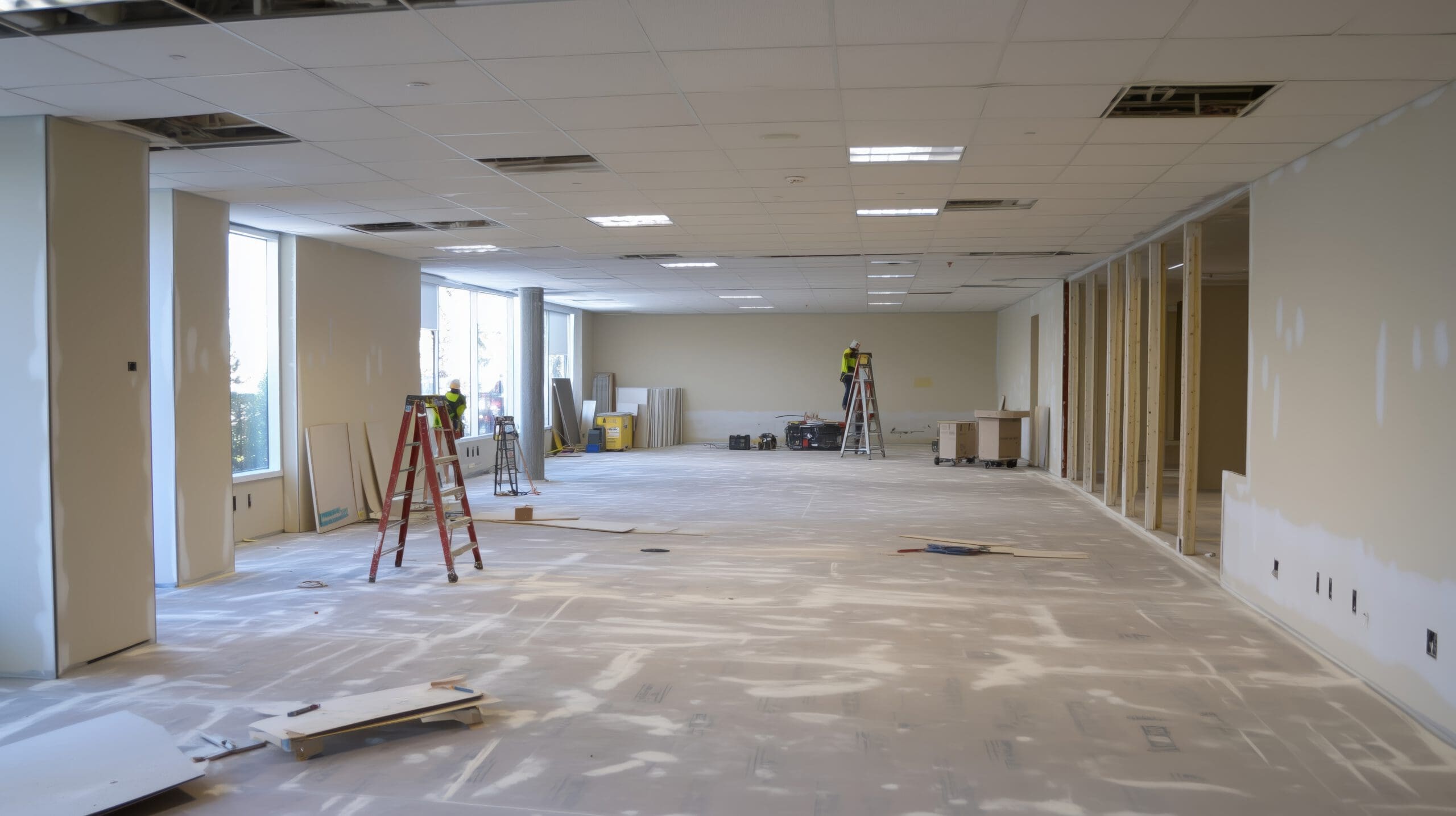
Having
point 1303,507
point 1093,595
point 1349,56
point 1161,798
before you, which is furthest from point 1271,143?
point 1161,798

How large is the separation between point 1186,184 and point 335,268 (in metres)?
7.36

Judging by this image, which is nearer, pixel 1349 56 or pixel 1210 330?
pixel 1349 56

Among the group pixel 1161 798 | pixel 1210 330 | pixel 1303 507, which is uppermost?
pixel 1210 330

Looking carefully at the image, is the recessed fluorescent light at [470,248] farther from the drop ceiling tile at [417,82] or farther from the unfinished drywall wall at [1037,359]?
the unfinished drywall wall at [1037,359]

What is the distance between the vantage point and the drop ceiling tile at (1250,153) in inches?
197

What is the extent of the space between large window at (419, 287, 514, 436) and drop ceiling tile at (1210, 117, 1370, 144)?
1027 cm

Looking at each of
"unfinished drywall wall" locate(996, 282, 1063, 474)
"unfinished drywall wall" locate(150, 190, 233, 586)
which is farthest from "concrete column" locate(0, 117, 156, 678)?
"unfinished drywall wall" locate(996, 282, 1063, 474)

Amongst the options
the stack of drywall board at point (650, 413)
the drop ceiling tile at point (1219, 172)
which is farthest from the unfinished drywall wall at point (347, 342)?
the stack of drywall board at point (650, 413)

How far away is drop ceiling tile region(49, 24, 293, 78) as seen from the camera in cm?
353

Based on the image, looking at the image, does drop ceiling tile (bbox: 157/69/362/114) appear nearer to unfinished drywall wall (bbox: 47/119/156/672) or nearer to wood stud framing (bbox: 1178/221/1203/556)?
unfinished drywall wall (bbox: 47/119/156/672)

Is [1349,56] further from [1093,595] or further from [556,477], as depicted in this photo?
[556,477]

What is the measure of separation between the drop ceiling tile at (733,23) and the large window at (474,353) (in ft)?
32.3

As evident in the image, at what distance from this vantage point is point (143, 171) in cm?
502

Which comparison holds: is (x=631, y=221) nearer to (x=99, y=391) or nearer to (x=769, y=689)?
(x=99, y=391)
